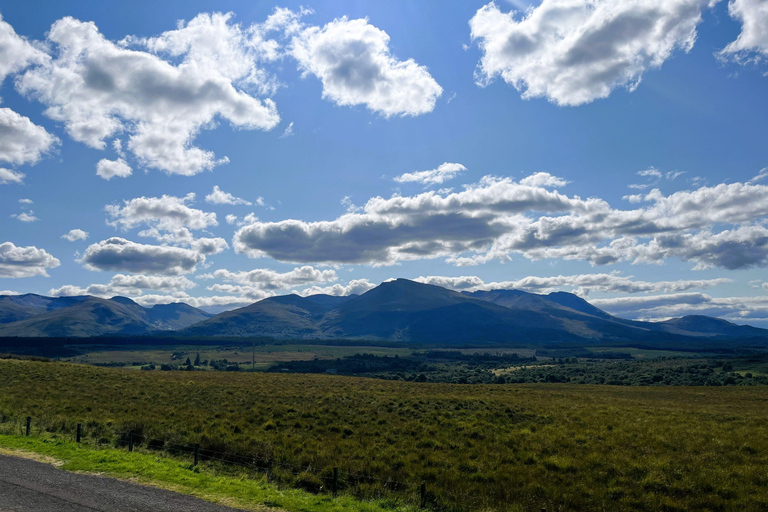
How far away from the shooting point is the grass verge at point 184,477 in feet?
53.1

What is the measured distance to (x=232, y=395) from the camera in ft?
139

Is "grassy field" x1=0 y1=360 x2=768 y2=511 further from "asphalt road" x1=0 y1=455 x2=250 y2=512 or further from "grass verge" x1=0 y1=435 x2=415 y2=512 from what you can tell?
"asphalt road" x1=0 y1=455 x2=250 y2=512

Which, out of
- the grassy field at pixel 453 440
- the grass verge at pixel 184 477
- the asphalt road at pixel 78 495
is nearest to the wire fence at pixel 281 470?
the grassy field at pixel 453 440

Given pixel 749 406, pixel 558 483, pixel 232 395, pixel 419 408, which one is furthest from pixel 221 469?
pixel 749 406

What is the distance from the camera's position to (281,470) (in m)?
20.1

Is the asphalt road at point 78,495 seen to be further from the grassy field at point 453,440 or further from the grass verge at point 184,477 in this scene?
the grassy field at point 453,440

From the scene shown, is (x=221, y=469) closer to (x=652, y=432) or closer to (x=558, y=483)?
(x=558, y=483)

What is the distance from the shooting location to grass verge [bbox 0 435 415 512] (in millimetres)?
16170

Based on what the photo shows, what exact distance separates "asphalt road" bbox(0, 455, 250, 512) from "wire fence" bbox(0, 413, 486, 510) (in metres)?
A: 3.85

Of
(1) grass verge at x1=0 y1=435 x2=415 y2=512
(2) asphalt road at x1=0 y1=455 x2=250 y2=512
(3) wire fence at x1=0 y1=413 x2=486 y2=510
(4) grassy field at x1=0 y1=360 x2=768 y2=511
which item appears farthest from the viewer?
(4) grassy field at x1=0 y1=360 x2=768 y2=511

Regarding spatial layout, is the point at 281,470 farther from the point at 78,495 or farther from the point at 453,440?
the point at 453,440

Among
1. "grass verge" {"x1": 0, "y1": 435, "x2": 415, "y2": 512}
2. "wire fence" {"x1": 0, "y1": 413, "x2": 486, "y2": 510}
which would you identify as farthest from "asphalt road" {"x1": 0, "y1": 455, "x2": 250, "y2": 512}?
"wire fence" {"x1": 0, "y1": 413, "x2": 486, "y2": 510}

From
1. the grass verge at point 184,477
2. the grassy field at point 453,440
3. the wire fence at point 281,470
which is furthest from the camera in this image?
the grassy field at point 453,440

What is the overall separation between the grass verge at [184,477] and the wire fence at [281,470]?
768mm
